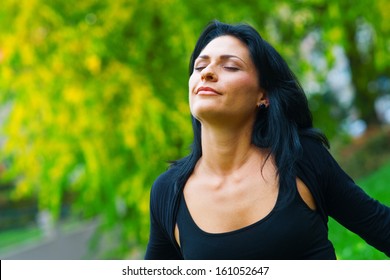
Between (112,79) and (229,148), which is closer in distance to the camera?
(229,148)

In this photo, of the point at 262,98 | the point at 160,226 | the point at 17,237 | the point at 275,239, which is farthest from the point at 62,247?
the point at 275,239

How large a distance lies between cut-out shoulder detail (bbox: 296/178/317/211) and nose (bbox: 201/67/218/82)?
1.06 feet

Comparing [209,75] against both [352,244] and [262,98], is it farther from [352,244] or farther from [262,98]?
[352,244]

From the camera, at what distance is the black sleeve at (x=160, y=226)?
1.61 m

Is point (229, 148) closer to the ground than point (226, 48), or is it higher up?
closer to the ground

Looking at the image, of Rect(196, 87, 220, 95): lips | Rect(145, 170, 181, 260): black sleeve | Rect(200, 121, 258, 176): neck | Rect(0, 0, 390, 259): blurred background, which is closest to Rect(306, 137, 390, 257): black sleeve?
Rect(200, 121, 258, 176): neck

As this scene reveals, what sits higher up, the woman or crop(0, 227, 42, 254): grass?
crop(0, 227, 42, 254): grass

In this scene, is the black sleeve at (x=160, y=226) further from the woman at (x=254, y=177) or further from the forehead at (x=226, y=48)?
the forehead at (x=226, y=48)

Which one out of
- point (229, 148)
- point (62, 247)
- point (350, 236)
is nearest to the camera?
point (229, 148)

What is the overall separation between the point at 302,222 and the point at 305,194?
8cm

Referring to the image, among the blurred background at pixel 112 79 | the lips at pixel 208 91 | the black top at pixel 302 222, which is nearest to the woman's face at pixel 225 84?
the lips at pixel 208 91

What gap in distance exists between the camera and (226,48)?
154 cm

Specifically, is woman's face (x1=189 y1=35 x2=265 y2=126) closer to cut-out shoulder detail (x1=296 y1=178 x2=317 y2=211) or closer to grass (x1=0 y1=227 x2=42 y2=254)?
cut-out shoulder detail (x1=296 y1=178 x2=317 y2=211)

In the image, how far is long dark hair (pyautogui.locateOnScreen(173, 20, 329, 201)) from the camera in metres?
1.53
